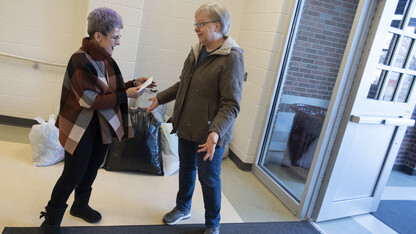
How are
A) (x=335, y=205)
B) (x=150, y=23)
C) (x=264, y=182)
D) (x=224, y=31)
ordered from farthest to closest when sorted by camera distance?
(x=150, y=23) → (x=264, y=182) → (x=335, y=205) → (x=224, y=31)

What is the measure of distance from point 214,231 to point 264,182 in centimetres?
122

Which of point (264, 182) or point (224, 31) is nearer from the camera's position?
point (224, 31)

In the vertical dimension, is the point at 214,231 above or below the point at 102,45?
below

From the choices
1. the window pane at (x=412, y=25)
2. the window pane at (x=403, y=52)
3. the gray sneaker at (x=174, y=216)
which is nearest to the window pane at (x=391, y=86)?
the window pane at (x=403, y=52)

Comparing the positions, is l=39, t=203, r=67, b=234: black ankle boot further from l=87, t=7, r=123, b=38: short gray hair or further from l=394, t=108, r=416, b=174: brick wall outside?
l=394, t=108, r=416, b=174: brick wall outside

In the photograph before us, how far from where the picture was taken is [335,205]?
2.61m

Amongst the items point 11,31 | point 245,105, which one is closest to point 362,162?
point 245,105

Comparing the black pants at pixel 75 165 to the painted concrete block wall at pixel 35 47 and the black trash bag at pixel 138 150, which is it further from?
the painted concrete block wall at pixel 35 47

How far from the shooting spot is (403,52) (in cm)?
247

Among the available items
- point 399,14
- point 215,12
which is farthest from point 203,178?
point 399,14

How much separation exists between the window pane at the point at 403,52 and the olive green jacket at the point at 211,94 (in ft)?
4.90

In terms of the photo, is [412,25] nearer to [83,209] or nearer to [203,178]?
[203,178]

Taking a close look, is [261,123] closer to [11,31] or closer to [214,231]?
[214,231]

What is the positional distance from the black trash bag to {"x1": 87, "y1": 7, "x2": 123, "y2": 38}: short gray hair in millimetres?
1275
